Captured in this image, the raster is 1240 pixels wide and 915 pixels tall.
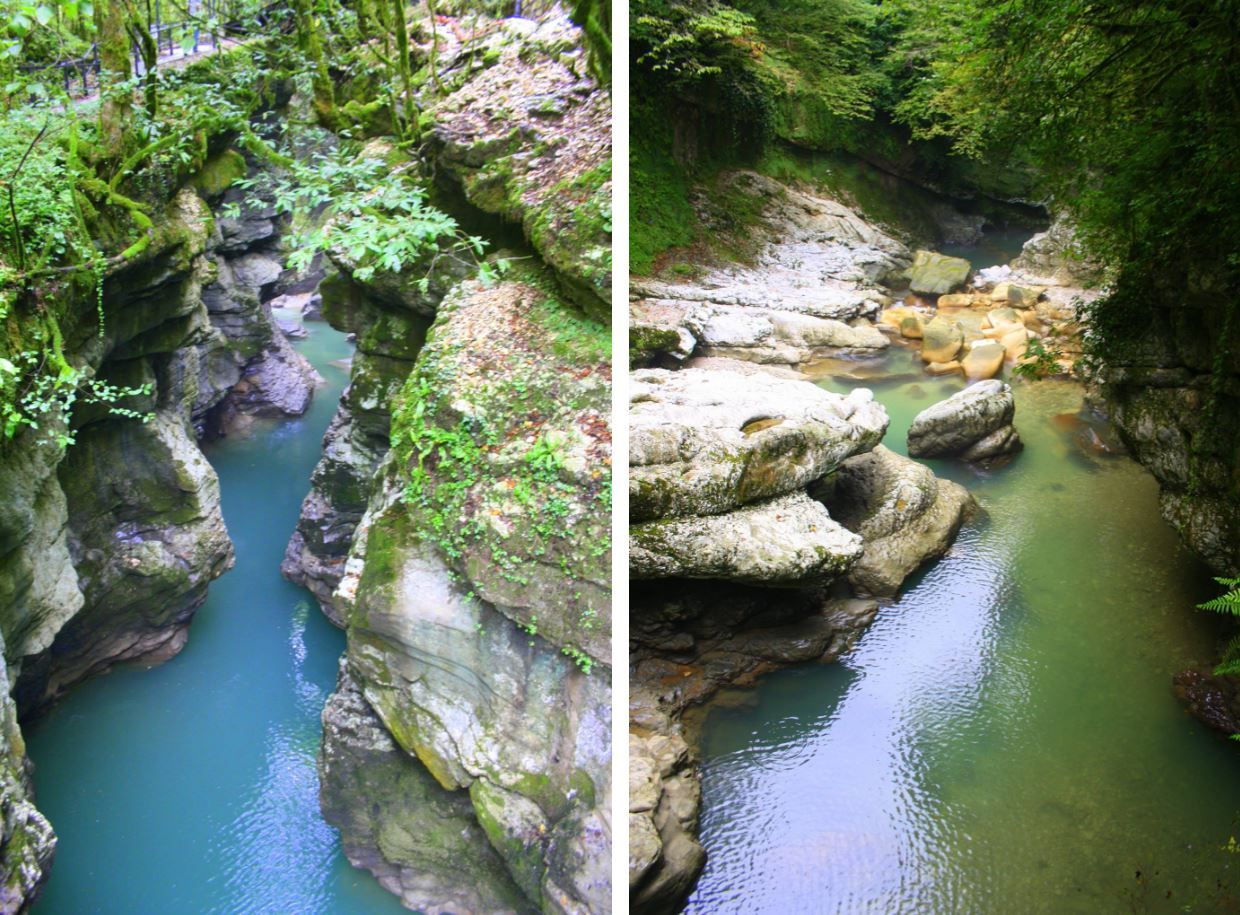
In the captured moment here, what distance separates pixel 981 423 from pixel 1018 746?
89 cm

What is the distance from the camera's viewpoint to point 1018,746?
6.85 feet

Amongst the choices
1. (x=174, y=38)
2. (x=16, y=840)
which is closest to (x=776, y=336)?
(x=16, y=840)

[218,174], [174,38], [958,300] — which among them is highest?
[174,38]

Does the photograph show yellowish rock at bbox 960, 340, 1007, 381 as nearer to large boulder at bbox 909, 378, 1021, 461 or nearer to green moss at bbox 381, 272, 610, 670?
large boulder at bbox 909, 378, 1021, 461

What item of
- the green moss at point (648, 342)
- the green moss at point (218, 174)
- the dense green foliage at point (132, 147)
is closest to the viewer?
the green moss at point (648, 342)

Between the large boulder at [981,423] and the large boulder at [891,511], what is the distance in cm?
13

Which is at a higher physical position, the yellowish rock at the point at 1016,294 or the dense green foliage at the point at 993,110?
the dense green foliage at the point at 993,110

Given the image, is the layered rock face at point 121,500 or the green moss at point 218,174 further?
the green moss at point 218,174

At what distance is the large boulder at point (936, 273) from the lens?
8.60 feet

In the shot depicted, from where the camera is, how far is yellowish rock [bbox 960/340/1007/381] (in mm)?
2564

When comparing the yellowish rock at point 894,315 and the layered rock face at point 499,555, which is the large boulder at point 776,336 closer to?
the yellowish rock at point 894,315

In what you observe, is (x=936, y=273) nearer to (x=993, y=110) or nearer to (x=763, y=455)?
(x=993, y=110)

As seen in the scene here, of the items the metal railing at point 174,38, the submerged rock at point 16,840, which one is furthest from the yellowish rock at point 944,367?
the submerged rock at point 16,840

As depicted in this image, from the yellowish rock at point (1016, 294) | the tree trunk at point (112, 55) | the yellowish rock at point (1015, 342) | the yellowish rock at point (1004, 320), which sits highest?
the tree trunk at point (112, 55)
